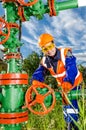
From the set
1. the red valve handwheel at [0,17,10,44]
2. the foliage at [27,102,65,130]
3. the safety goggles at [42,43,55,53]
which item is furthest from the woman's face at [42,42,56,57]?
the foliage at [27,102,65,130]

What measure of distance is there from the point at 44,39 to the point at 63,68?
0.45 metres

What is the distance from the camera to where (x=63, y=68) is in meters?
4.25

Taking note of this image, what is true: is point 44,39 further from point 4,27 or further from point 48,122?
point 48,122

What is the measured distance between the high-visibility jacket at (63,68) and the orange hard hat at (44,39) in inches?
7.5

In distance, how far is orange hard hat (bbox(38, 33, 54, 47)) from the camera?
402 centimetres

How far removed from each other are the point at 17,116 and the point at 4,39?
1.99ft

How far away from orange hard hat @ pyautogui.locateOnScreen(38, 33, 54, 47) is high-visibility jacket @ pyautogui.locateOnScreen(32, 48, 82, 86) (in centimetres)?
19

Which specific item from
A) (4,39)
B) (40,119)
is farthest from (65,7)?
(40,119)

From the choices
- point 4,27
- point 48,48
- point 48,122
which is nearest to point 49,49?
point 48,48

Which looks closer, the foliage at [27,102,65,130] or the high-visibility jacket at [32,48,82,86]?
the high-visibility jacket at [32,48,82,86]

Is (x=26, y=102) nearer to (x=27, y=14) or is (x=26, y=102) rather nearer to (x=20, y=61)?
(x=20, y=61)

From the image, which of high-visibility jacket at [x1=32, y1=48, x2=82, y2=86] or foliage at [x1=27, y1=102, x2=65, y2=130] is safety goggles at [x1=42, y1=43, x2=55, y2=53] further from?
foliage at [x1=27, y1=102, x2=65, y2=130]

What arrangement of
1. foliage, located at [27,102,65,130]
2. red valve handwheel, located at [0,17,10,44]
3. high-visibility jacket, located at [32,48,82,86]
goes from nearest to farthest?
red valve handwheel, located at [0,17,10,44] < high-visibility jacket, located at [32,48,82,86] < foliage, located at [27,102,65,130]

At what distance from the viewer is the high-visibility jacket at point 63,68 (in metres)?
3.98
